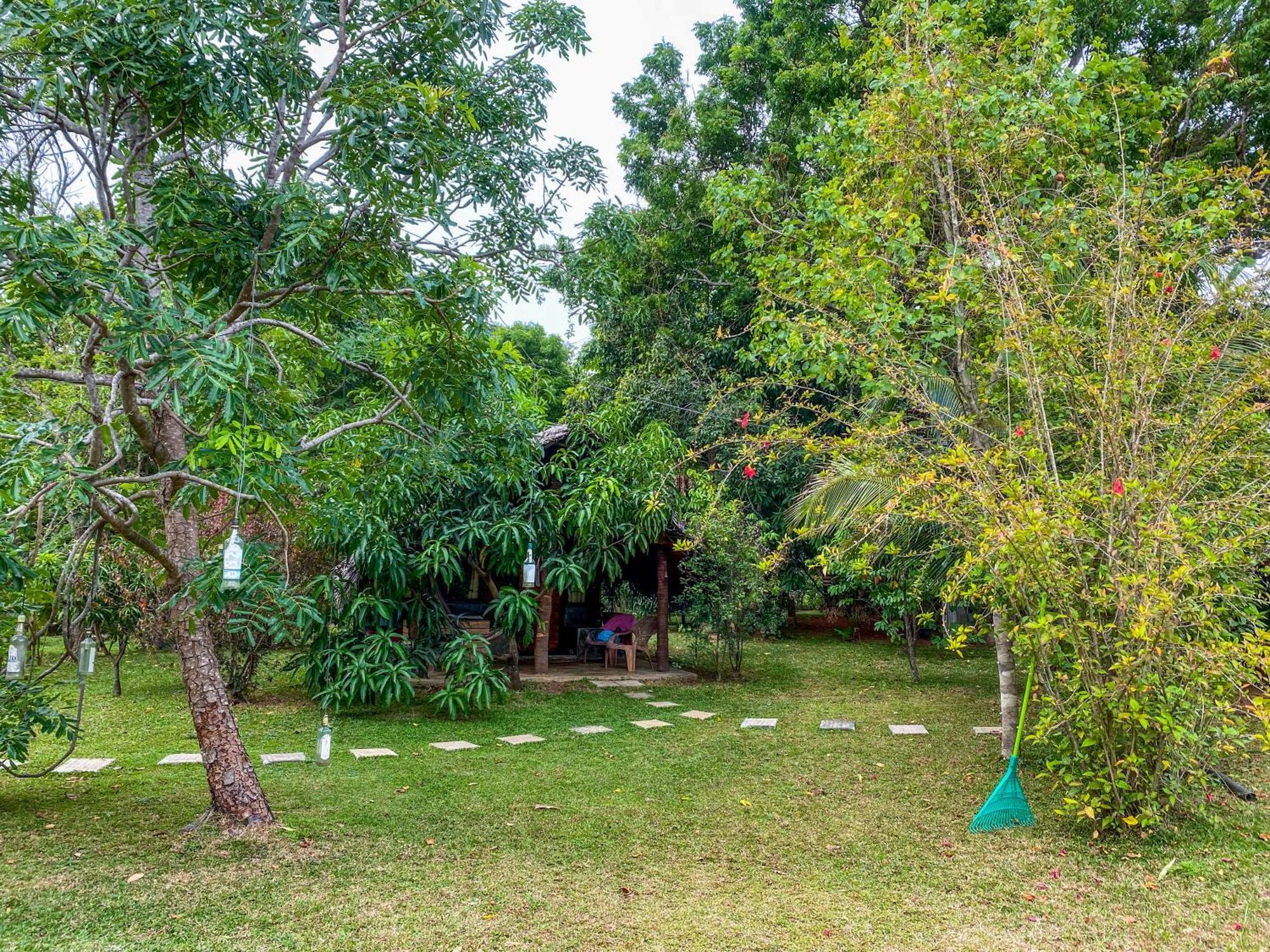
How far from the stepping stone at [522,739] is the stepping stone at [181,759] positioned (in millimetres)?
2170

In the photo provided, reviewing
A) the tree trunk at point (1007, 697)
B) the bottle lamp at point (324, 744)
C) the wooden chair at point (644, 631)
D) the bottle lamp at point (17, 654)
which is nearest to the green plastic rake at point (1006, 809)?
the tree trunk at point (1007, 697)

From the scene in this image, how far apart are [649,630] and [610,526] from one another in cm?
294

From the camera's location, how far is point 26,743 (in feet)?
13.6

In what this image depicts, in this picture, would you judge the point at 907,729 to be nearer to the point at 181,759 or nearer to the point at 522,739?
the point at 522,739

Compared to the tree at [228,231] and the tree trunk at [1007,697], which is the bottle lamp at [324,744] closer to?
the tree at [228,231]

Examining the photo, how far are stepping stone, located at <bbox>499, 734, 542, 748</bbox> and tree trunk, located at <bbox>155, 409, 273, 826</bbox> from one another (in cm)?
257

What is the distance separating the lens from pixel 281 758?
5879 mm

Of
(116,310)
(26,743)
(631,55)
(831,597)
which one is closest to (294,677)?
(26,743)

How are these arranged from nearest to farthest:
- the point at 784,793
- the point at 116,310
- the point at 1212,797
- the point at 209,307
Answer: the point at 116,310 < the point at 209,307 < the point at 1212,797 < the point at 784,793

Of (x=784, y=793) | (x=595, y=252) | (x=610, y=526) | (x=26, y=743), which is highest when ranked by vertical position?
(x=595, y=252)

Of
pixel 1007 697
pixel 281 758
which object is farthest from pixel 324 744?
pixel 1007 697

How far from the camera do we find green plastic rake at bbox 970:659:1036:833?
4523 mm

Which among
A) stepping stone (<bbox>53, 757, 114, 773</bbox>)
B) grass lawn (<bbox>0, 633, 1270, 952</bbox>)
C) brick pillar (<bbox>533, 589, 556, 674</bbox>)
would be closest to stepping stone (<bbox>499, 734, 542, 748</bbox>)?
grass lawn (<bbox>0, 633, 1270, 952</bbox>)

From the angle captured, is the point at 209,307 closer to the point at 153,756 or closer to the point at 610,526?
the point at 153,756
